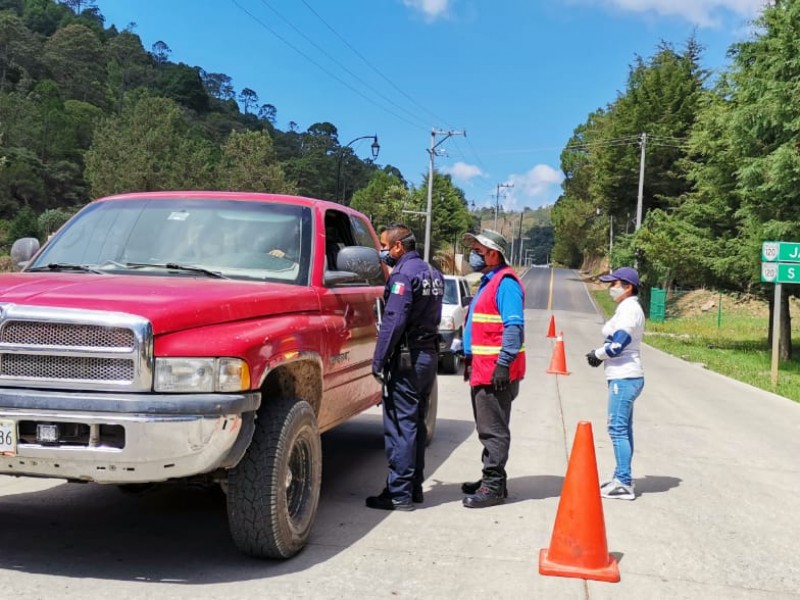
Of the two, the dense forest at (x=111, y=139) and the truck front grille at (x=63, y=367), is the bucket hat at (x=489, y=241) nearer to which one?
the truck front grille at (x=63, y=367)

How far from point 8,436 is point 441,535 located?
2.70m

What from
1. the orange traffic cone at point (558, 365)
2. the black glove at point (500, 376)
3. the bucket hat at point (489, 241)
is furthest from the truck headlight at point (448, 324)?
the black glove at point (500, 376)

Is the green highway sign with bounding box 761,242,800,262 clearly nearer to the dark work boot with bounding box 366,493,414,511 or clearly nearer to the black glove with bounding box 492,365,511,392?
the black glove with bounding box 492,365,511,392

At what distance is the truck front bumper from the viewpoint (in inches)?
142

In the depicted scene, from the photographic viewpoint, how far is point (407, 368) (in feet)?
18.0

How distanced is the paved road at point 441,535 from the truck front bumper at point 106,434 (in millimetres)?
671

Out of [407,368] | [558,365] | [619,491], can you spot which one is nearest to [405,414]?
[407,368]

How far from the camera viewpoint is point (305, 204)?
5.59m

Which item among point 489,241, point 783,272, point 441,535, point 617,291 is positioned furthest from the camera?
point 783,272

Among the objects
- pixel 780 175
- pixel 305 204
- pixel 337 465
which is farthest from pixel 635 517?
pixel 780 175

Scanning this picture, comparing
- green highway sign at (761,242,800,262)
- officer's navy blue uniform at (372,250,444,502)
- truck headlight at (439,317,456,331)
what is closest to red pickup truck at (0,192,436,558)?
officer's navy blue uniform at (372,250,444,502)

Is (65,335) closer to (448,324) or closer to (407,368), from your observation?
(407,368)

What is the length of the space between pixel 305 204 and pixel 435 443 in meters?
3.64

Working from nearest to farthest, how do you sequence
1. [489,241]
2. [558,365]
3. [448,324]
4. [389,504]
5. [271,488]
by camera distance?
[271,488]
[389,504]
[489,241]
[448,324]
[558,365]
